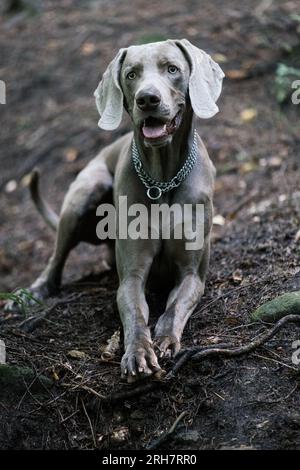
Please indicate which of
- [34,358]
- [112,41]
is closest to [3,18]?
[112,41]

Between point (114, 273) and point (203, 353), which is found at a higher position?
point (203, 353)

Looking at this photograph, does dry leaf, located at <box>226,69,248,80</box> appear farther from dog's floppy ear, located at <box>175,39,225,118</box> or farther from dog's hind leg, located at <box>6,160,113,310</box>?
dog's floppy ear, located at <box>175,39,225,118</box>

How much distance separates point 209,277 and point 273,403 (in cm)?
137

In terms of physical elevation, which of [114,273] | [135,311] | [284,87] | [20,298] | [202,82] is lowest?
[114,273]

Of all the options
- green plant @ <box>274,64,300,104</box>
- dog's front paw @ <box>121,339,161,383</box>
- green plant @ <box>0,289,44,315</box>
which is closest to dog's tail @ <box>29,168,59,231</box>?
green plant @ <box>0,289,44,315</box>

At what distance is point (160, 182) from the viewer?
3.70 meters

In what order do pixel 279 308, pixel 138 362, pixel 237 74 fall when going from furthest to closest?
pixel 237 74 → pixel 279 308 → pixel 138 362

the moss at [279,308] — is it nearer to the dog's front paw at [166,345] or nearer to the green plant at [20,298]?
the dog's front paw at [166,345]

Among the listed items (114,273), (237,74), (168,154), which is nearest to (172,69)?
(168,154)

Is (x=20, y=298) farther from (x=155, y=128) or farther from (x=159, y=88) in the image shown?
(x=159, y=88)

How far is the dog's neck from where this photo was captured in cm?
365

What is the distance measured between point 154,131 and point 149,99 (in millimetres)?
181

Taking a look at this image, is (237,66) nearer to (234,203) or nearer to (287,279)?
(234,203)

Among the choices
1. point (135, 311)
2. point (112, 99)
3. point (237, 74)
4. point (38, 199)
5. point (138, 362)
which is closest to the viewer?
point (138, 362)
